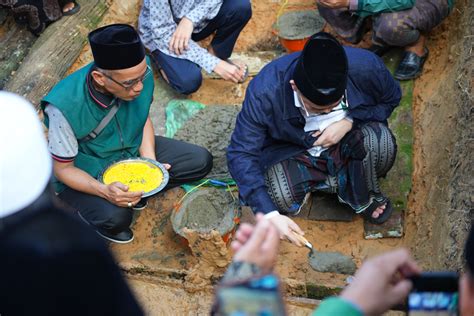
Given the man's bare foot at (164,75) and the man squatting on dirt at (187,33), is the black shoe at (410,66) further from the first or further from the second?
the man's bare foot at (164,75)

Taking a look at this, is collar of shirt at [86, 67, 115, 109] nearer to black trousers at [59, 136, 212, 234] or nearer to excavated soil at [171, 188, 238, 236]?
black trousers at [59, 136, 212, 234]

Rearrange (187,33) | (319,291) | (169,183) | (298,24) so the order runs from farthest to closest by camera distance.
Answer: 1. (298,24)
2. (187,33)
3. (169,183)
4. (319,291)

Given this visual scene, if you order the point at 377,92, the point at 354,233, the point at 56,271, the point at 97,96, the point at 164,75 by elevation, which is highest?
the point at 56,271

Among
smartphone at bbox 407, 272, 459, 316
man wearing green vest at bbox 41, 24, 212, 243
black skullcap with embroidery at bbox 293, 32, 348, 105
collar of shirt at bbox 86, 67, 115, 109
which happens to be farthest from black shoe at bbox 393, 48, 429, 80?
smartphone at bbox 407, 272, 459, 316

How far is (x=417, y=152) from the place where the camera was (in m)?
4.12

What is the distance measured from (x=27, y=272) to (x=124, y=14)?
441cm

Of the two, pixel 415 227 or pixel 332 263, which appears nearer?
pixel 332 263

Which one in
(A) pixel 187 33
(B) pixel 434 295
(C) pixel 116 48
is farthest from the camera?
(A) pixel 187 33

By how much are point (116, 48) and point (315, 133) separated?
3.76 ft

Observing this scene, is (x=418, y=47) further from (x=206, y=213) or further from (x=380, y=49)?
(x=206, y=213)

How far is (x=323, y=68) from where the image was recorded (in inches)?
118

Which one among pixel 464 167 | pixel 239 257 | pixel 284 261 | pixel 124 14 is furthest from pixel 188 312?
pixel 124 14

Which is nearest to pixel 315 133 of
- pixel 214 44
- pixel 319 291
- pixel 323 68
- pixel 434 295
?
pixel 323 68

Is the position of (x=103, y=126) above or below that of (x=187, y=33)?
above
